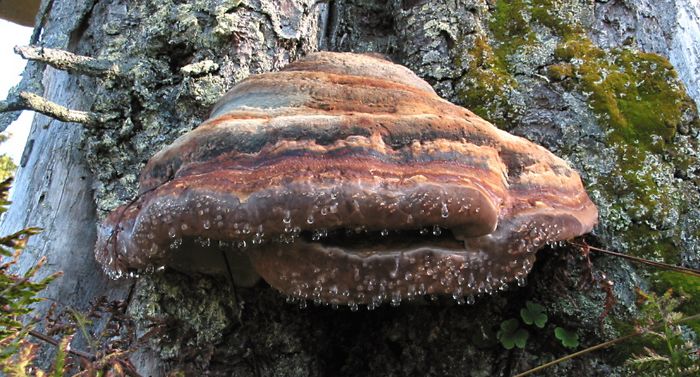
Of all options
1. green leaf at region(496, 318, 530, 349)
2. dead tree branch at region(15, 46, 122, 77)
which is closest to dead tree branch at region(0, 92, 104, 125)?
dead tree branch at region(15, 46, 122, 77)

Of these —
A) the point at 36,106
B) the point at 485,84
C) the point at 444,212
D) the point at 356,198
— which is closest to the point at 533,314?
the point at 444,212

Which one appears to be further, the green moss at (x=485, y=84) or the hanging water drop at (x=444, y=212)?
the green moss at (x=485, y=84)

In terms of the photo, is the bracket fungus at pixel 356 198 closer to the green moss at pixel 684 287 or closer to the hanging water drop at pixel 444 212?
the hanging water drop at pixel 444 212

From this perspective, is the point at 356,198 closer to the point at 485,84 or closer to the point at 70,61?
the point at 485,84

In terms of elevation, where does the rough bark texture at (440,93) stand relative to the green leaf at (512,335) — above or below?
above

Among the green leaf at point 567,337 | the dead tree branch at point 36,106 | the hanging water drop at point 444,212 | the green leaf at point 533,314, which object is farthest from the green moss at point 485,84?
the dead tree branch at point 36,106
